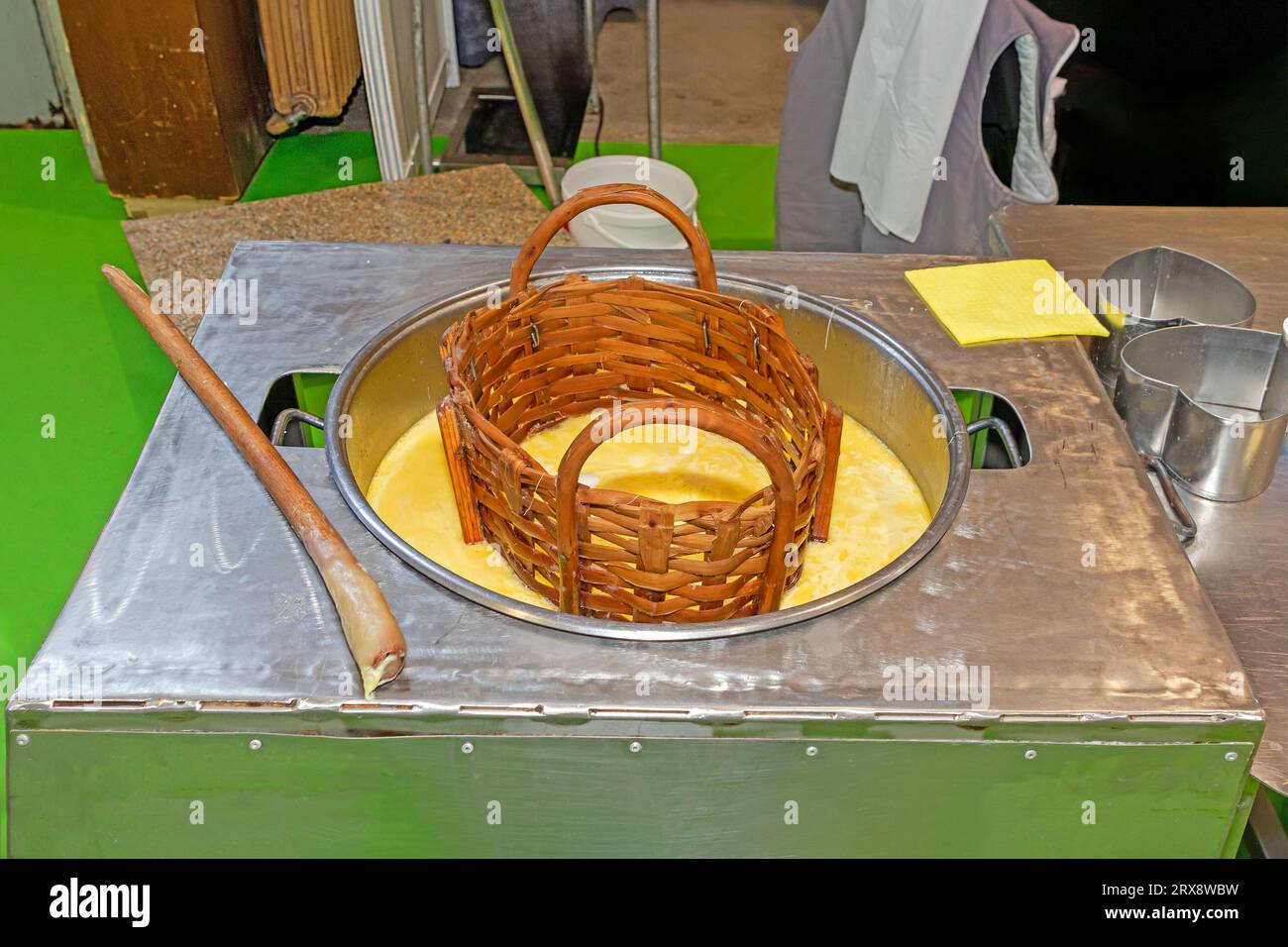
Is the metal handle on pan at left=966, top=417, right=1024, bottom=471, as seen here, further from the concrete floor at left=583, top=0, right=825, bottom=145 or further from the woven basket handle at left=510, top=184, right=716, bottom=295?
the concrete floor at left=583, top=0, right=825, bottom=145

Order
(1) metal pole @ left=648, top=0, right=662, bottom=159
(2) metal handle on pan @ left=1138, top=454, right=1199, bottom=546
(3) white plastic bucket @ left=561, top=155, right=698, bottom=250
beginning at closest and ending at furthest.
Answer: (2) metal handle on pan @ left=1138, top=454, right=1199, bottom=546 → (3) white plastic bucket @ left=561, top=155, right=698, bottom=250 → (1) metal pole @ left=648, top=0, right=662, bottom=159

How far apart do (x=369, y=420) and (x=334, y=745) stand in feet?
1.55

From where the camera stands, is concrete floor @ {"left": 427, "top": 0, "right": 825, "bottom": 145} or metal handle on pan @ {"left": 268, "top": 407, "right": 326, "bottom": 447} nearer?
metal handle on pan @ {"left": 268, "top": 407, "right": 326, "bottom": 447}

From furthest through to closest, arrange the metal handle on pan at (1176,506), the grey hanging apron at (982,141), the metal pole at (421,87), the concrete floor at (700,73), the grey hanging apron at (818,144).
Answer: the concrete floor at (700,73) < the metal pole at (421,87) < the grey hanging apron at (818,144) < the grey hanging apron at (982,141) < the metal handle on pan at (1176,506)

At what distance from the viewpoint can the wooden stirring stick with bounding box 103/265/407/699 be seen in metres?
0.98

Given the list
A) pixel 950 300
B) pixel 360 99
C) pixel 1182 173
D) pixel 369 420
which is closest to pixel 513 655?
pixel 369 420

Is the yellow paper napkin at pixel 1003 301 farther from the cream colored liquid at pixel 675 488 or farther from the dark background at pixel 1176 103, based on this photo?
the dark background at pixel 1176 103

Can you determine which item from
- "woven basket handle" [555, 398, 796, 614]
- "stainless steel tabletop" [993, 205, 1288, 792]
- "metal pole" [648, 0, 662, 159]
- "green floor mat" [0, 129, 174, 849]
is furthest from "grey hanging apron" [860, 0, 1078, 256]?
"green floor mat" [0, 129, 174, 849]

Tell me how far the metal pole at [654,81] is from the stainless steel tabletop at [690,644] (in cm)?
194

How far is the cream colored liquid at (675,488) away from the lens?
1.29 meters

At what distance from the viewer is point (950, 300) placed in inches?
57.9

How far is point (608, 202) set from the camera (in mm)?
1338

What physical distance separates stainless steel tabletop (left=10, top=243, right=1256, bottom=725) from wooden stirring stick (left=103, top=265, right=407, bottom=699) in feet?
0.09

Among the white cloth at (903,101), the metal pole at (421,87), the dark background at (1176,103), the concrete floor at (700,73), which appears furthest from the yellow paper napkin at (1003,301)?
the concrete floor at (700,73)
